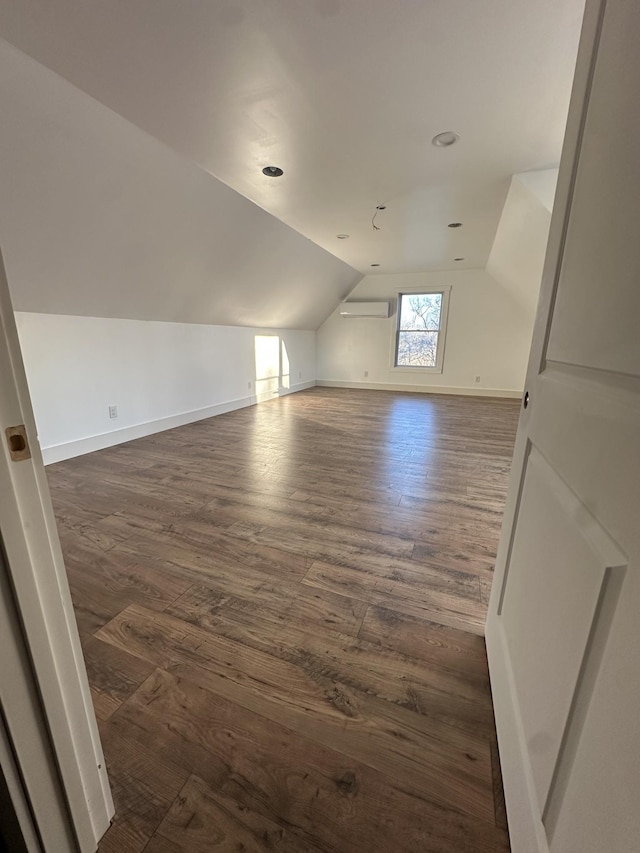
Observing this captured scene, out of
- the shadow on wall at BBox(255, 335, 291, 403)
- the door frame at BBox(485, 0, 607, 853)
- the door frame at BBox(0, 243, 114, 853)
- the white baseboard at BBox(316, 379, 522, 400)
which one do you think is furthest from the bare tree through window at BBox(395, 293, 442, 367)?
the door frame at BBox(0, 243, 114, 853)

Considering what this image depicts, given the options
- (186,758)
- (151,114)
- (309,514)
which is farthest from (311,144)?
(186,758)

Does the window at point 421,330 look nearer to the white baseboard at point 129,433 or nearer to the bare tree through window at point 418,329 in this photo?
the bare tree through window at point 418,329

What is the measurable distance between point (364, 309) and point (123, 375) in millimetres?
4963

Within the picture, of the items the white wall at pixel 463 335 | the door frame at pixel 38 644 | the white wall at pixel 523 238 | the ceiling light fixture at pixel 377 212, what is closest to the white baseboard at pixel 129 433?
the door frame at pixel 38 644

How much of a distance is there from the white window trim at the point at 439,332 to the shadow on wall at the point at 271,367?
2264mm

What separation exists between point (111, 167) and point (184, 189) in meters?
0.54

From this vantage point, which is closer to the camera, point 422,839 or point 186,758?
point 422,839

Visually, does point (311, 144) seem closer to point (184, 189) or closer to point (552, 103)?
point (184, 189)

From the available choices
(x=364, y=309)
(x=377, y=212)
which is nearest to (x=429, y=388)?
(x=364, y=309)

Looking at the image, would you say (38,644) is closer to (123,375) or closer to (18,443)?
(18,443)

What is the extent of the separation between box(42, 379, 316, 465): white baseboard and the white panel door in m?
3.24

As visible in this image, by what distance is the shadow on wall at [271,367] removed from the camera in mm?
5844

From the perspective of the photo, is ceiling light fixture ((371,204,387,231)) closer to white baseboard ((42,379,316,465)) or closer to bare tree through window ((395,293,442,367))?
white baseboard ((42,379,316,465))

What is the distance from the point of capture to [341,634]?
1.32 meters
